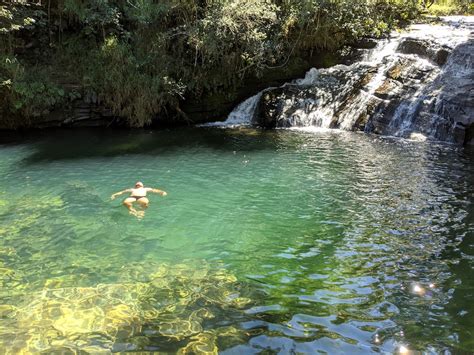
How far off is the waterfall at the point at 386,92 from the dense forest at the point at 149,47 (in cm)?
119

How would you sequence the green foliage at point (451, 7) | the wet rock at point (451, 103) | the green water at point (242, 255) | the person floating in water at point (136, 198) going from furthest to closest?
1. the green foliage at point (451, 7)
2. the wet rock at point (451, 103)
3. the person floating in water at point (136, 198)
4. the green water at point (242, 255)

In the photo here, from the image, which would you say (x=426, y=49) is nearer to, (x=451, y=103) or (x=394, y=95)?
(x=394, y=95)

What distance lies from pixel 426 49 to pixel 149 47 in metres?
10.2

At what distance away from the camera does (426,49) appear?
15.8 metres

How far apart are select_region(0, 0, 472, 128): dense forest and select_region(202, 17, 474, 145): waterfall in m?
1.19

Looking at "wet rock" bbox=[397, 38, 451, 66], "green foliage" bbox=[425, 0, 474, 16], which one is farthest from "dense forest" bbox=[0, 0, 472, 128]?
"green foliage" bbox=[425, 0, 474, 16]

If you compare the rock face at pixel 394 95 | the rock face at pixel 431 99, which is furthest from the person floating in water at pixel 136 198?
the rock face at pixel 431 99

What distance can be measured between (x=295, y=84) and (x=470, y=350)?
14.2 meters

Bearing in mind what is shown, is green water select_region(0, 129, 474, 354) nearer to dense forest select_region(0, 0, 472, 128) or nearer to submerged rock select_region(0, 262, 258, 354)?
submerged rock select_region(0, 262, 258, 354)

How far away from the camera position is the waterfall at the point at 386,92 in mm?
14000

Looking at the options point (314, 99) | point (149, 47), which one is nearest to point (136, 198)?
point (149, 47)

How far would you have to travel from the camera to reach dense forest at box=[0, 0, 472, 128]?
598 inches

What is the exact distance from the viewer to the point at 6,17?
45.8 ft

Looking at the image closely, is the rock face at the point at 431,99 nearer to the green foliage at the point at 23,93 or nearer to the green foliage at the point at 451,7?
the green foliage at the point at 451,7
